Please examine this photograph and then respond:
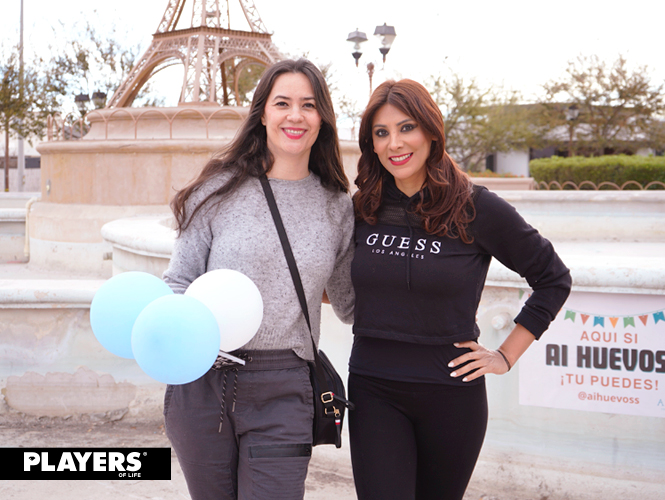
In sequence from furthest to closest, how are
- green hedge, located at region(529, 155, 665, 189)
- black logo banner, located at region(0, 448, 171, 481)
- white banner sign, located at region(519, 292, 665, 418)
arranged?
green hedge, located at region(529, 155, 665, 189) → black logo banner, located at region(0, 448, 171, 481) → white banner sign, located at region(519, 292, 665, 418)

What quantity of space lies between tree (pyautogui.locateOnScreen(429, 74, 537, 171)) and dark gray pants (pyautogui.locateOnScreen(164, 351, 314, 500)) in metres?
32.8

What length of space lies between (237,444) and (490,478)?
2180mm

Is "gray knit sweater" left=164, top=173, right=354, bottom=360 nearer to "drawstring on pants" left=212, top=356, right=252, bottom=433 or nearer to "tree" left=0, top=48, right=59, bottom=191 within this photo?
"drawstring on pants" left=212, top=356, right=252, bottom=433

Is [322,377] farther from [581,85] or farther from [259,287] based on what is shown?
[581,85]

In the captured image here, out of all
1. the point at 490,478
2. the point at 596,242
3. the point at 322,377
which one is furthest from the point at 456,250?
the point at 596,242

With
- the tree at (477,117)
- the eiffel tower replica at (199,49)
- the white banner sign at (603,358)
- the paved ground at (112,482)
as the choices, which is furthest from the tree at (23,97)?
the white banner sign at (603,358)

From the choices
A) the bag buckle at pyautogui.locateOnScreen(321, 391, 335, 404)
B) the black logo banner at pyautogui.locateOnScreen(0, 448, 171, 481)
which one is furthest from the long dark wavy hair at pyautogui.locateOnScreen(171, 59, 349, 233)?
the black logo banner at pyautogui.locateOnScreen(0, 448, 171, 481)

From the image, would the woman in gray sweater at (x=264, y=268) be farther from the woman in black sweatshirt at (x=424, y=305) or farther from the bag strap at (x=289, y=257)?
the woman in black sweatshirt at (x=424, y=305)

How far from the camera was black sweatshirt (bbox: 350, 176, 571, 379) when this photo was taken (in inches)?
92.6

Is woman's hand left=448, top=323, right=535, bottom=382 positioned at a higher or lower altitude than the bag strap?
lower

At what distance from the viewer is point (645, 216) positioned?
490 inches

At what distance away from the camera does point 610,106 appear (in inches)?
1405

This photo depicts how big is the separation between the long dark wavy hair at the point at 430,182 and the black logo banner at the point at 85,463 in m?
2.35

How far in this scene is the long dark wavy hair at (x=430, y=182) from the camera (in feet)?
7.84
